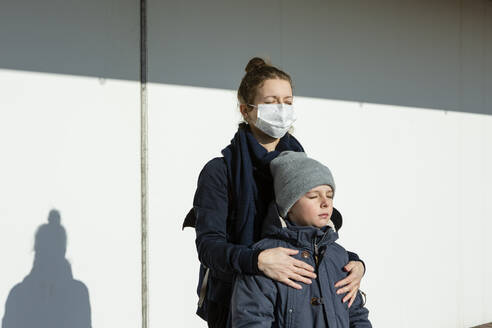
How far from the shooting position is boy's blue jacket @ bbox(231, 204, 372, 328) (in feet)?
5.13

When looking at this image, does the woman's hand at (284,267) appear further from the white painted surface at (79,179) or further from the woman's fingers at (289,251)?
the white painted surface at (79,179)

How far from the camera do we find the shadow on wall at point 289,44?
9.57 ft

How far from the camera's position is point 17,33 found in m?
2.80

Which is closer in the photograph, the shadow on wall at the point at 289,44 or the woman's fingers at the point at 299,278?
the woman's fingers at the point at 299,278

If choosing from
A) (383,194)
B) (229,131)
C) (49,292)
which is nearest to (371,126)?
(383,194)

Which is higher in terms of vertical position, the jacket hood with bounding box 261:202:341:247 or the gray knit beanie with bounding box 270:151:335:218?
the gray knit beanie with bounding box 270:151:335:218

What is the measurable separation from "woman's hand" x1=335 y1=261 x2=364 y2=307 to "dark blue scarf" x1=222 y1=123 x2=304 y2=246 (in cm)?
32

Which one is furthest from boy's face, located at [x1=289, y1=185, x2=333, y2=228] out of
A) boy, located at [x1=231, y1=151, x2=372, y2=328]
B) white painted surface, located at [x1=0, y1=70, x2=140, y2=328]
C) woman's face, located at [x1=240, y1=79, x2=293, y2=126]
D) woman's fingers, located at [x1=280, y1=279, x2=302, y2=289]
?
white painted surface, located at [x1=0, y1=70, x2=140, y2=328]

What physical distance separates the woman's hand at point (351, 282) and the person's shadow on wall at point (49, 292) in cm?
180

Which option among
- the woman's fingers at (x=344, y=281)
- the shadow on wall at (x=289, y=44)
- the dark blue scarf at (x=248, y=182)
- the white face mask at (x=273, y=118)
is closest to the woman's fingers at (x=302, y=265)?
the woman's fingers at (x=344, y=281)

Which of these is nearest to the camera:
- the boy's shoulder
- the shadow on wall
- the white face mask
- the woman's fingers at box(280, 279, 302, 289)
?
the woman's fingers at box(280, 279, 302, 289)

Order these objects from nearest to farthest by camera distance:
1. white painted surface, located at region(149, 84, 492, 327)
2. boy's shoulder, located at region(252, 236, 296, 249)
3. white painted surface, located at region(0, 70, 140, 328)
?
1. boy's shoulder, located at region(252, 236, 296, 249)
2. white painted surface, located at region(0, 70, 140, 328)
3. white painted surface, located at region(149, 84, 492, 327)

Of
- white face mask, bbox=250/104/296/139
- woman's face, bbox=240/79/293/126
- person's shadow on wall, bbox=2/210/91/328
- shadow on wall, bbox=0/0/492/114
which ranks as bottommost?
person's shadow on wall, bbox=2/210/91/328

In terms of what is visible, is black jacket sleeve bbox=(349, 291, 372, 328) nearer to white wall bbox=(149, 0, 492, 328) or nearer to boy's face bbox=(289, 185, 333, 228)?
boy's face bbox=(289, 185, 333, 228)
